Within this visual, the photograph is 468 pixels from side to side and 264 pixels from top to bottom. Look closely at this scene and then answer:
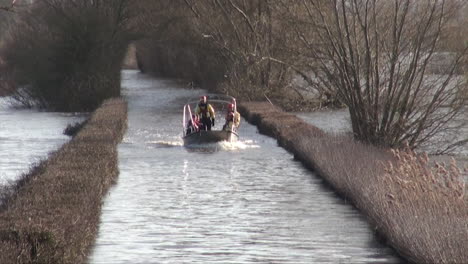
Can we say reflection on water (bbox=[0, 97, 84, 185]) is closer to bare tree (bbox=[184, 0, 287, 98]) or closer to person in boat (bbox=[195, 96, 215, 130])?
person in boat (bbox=[195, 96, 215, 130])

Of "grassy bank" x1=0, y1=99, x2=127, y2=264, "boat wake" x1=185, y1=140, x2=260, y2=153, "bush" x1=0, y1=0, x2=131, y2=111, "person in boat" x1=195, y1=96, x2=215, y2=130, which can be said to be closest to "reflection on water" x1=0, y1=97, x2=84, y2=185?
"bush" x1=0, y1=0, x2=131, y2=111

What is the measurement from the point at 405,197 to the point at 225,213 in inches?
139

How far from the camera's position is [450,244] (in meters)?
13.2

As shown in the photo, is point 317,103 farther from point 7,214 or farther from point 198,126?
point 7,214

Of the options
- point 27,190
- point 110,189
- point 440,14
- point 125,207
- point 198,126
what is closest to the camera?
point 27,190

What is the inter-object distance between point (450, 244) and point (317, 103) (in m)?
37.3

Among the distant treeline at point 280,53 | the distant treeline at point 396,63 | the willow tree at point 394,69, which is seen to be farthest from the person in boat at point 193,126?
the willow tree at point 394,69

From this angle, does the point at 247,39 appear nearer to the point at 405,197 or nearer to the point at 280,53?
the point at 280,53

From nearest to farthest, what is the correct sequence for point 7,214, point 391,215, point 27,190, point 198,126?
1. point 7,214
2. point 391,215
3. point 27,190
4. point 198,126

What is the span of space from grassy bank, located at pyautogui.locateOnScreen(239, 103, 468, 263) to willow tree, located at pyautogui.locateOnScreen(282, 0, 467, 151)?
8.51 ft

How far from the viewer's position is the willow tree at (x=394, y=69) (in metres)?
28.1

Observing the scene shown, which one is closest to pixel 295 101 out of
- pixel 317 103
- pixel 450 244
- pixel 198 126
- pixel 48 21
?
pixel 317 103

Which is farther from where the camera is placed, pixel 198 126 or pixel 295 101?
pixel 295 101

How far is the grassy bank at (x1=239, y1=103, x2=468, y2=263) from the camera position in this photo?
13.8m
